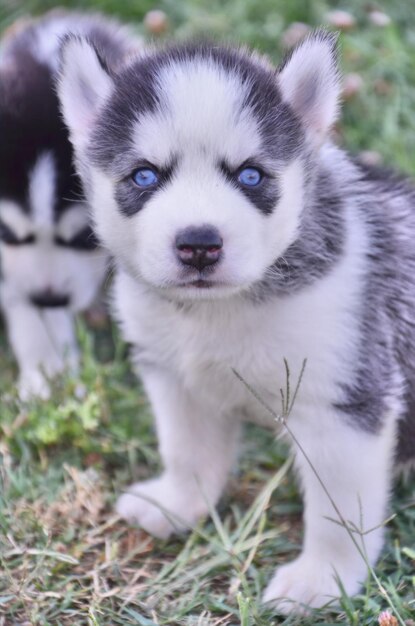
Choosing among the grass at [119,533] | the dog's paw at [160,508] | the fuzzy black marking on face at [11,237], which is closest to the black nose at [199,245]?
the grass at [119,533]

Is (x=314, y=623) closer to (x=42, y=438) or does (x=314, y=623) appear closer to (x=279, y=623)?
(x=279, y=623)

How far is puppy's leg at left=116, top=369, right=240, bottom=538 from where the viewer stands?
446 cm

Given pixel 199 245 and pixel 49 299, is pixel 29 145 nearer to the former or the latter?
pixel 49 299

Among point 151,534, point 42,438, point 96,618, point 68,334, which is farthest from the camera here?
point 68,334

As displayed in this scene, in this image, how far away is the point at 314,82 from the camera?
12.3 ft

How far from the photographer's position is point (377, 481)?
3.95m

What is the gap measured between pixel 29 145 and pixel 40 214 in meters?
0.36

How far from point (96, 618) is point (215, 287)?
4.55ft

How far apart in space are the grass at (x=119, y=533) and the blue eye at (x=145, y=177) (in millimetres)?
1537

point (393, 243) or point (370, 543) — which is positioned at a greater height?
point (393, 243)

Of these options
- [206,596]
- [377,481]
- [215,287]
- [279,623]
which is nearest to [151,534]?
[206,596]

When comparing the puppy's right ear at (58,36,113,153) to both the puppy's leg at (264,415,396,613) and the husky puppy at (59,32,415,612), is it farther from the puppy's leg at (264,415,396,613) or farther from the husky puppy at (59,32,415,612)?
the puppy's leg at (264,415,396,613)

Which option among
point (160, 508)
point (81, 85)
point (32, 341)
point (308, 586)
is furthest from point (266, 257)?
point (32, 341)

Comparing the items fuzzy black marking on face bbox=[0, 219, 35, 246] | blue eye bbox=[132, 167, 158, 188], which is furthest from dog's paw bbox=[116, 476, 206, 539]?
→ blue eye bbox=[132, 167, 158, 188]
